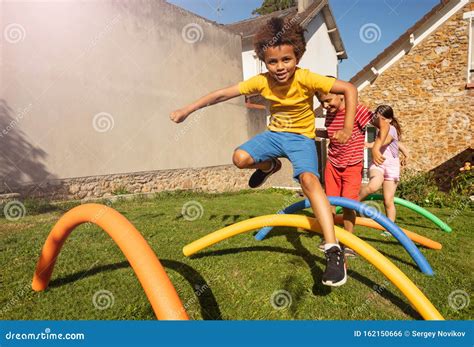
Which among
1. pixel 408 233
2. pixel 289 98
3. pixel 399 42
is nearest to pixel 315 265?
pixel 408 233

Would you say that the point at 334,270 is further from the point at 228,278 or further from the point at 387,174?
the point at 387,174

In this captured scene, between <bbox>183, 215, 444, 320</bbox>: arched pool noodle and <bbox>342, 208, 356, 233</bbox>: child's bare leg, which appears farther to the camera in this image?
<bbox>342, 208, 356, 233</bbox>: child's bare leg

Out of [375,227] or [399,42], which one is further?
[399,42]

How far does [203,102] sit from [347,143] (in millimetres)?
1754

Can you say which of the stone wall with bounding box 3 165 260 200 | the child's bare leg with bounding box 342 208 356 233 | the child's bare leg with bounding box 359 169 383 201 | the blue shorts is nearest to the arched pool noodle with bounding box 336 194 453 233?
the child's bare leg with bounding box 359 169 383 201

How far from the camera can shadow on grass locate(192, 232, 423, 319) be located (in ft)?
9.12

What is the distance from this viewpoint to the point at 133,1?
33.4 ft

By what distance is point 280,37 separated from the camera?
2.79 m

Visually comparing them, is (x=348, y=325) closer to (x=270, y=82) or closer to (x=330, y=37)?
(x=270, y=82)

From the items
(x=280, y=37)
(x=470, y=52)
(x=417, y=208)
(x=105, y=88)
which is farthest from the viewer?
(x=470, y=52)

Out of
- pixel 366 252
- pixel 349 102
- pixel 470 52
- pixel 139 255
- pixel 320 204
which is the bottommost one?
pixel 366 252

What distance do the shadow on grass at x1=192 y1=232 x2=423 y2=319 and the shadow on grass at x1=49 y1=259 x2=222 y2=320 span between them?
36 cm

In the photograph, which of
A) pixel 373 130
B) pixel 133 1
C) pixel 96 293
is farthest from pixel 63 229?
pixel 373 130

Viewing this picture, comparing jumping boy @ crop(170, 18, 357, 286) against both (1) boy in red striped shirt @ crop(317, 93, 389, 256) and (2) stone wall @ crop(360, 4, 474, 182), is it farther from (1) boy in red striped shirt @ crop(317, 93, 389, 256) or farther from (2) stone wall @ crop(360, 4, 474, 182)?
(2) stone wall @ crop(360, 4, 474, 182)
